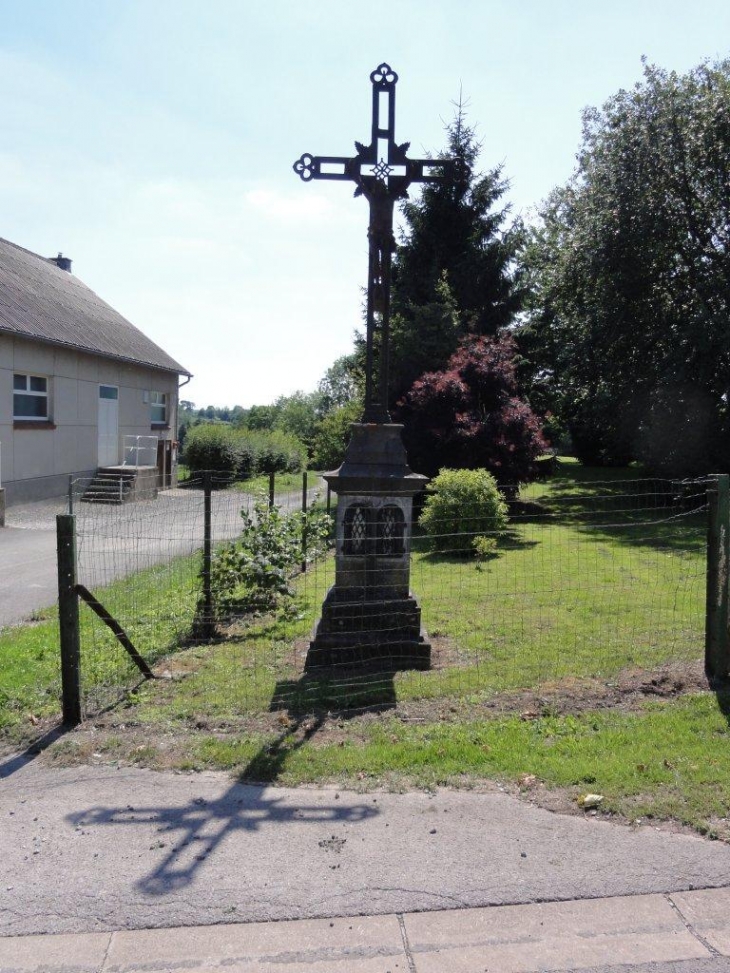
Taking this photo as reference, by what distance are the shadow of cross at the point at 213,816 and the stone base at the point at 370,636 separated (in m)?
2.11

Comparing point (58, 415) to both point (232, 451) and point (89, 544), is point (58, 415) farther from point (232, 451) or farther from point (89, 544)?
point (89, 544)

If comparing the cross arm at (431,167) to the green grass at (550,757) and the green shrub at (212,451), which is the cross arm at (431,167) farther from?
the green shrub at (212,451)

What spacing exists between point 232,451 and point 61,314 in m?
7.47

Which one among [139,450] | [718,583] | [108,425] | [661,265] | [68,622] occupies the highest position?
[661,265]

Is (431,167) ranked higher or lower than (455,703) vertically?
higher

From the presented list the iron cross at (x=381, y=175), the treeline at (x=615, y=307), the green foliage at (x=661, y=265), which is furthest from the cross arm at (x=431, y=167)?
the green foliage at (x=661, y=265)

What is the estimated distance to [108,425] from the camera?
22297mm

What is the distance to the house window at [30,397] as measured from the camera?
18094mm

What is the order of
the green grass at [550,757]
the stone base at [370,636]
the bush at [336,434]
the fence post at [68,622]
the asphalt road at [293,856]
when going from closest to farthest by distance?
the asphalt road at [293,856], the green grass at [550,757], the fence post at [68,622], the stone base at [370,636], the bush at [336,434]

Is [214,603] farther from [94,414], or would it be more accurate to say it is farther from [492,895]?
[94,414]

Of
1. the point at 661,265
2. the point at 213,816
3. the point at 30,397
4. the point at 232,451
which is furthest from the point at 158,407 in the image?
the point at 213,816

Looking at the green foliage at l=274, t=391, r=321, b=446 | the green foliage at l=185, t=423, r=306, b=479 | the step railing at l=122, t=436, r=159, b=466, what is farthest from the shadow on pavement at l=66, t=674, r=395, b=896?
the green foliage at l=274, t=391, r=321, b=446

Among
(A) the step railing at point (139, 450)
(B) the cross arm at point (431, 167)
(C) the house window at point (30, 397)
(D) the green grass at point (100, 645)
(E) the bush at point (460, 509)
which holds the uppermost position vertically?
(B) the cross arm at point (431, 167)

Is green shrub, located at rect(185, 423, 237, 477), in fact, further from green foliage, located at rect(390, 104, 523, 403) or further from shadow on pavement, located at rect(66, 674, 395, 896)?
shadow on pavement, located at rect(66, 674, 395, 896)
